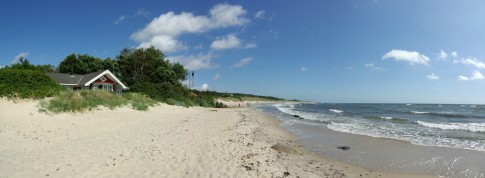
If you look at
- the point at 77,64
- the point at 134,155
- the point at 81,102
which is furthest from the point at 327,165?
the point at 77,64

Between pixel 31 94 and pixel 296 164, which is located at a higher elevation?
pixel 31 94

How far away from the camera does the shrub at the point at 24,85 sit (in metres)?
17.8

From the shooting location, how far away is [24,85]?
61.8 feet

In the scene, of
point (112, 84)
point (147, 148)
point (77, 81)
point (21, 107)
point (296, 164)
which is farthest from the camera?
point (112, 84)

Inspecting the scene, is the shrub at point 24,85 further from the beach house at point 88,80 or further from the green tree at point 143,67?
the green tree at point 143,67

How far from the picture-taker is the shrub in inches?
701

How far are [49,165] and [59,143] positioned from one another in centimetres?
328

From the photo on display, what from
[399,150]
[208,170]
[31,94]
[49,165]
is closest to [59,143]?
[49,165]

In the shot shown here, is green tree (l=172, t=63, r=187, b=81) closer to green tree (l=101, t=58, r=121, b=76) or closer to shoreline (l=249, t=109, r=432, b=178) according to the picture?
green tree (l=101, t=58, r=121, b=76)

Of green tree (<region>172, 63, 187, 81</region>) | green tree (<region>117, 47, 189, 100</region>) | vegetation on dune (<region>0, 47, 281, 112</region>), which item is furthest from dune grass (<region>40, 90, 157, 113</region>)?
green tree (<region>172, 63, 187, 81</region>)

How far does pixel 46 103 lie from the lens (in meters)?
17.0

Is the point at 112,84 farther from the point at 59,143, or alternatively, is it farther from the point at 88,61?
the point at 59,143

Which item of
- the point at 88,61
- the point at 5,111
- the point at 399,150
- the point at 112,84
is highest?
the point at 88,61

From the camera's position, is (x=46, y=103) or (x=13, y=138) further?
(x=46, y=103)
